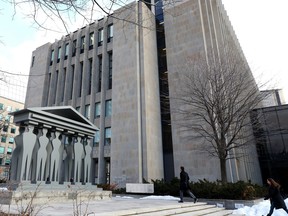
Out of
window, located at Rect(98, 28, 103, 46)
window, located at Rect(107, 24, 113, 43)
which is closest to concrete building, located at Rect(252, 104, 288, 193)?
window, located at Rect(107, 24, 113, 43)

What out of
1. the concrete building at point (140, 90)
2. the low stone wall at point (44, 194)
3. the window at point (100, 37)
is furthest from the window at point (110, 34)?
the low stone wall at point (44, 194)

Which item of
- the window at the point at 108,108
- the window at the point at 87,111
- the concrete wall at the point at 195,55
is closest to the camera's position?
the concrete wall at the point at 195,55

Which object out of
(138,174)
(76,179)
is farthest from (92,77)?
(76,179)

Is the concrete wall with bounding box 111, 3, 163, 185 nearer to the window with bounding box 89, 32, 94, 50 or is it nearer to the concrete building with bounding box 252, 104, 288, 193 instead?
the window with bounding box 89, 32, 94, 50

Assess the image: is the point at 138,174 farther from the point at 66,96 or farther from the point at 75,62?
the point at 75,62

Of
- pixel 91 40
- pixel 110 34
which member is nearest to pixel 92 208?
pixel 110 34

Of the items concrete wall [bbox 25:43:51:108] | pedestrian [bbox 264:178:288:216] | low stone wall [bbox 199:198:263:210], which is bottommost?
low stone wall [bbox 199:198:263:210]

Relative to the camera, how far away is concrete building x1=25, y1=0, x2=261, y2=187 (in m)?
22.4

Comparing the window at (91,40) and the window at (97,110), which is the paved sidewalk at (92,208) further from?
the window at (91,40)

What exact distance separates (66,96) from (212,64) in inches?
836

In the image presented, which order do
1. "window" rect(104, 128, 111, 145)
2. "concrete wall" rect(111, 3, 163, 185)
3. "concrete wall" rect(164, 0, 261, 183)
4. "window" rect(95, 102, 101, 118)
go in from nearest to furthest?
1. "concrete wall" rect(164, 0, 261, 183)
2. "concrete wall" rect(111, 3, 163, 185)
3. "window" rect(104, 128, 111, 145)
4. "window" rect(95, 102, 101, 118)

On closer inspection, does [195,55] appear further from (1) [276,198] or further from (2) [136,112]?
(1) [276,198]

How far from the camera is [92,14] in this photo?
11.6 feet

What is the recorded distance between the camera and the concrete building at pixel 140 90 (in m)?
22.4
